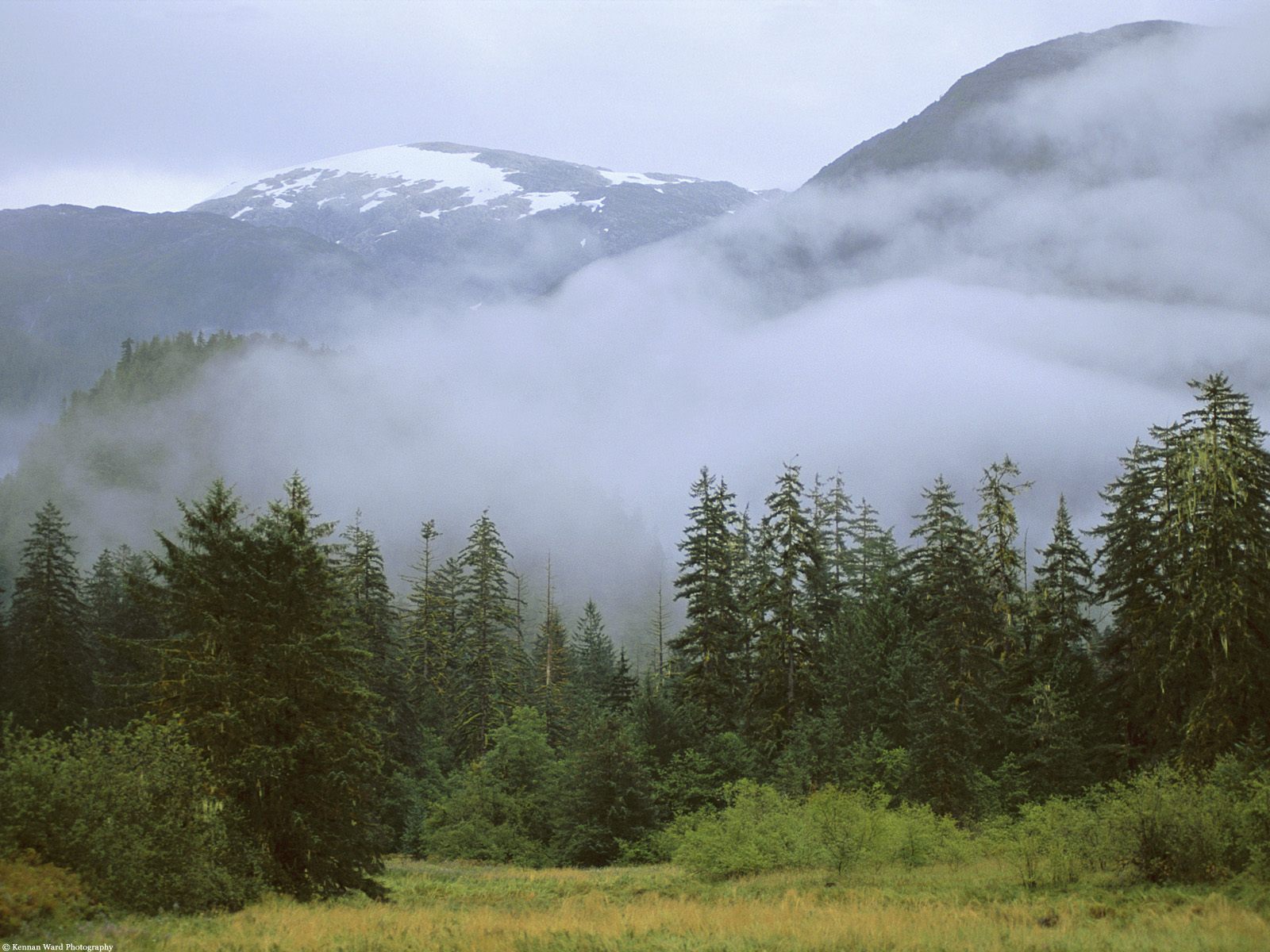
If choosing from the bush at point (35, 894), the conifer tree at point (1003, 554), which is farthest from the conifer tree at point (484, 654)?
the bush at point (35, 894)

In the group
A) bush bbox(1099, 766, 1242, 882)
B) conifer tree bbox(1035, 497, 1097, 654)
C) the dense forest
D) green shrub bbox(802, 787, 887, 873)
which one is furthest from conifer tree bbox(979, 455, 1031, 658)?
bush bbox(1099, 766, 1242, 882)

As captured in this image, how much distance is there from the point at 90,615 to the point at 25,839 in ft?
197

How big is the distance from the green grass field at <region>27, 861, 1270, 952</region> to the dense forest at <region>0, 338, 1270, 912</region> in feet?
6.90

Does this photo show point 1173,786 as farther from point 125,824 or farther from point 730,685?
point 730,685

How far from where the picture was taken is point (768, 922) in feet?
60.0

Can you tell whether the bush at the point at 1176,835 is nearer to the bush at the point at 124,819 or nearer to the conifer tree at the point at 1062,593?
the bush at the point at 124,819

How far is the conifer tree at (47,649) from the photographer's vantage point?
2215 inches

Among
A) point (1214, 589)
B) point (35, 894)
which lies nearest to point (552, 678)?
point (1214, 589)

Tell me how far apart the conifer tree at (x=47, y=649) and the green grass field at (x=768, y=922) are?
39.3 m

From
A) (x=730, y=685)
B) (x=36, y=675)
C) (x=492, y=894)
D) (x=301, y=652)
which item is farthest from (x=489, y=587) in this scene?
(x=301, y=652)

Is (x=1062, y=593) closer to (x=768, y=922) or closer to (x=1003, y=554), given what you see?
(x=1003, y=554)

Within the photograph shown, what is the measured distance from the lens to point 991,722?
163 feet

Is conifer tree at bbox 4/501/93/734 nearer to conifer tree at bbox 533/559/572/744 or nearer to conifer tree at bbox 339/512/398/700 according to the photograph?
conifer tree at bbox 339/512/398/700

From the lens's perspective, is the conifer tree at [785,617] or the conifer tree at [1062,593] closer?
the conifer tree at [1062,593]
